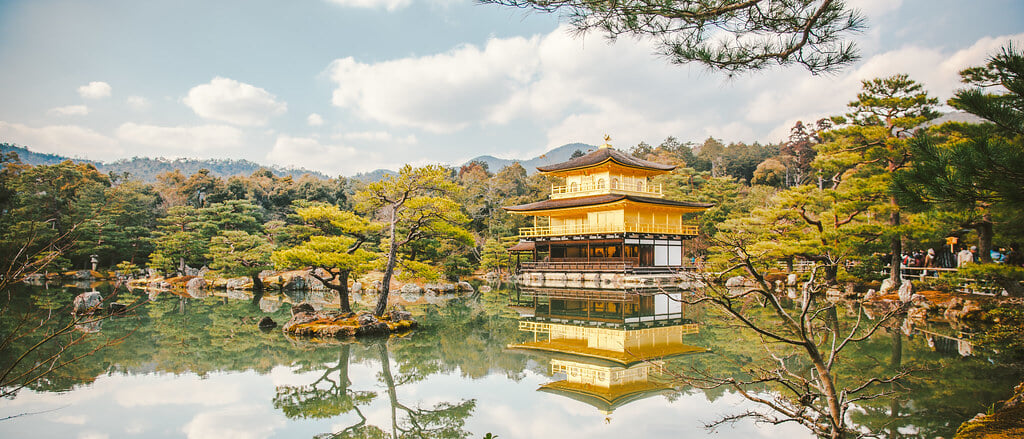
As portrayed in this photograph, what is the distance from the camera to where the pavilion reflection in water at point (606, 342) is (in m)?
5.75

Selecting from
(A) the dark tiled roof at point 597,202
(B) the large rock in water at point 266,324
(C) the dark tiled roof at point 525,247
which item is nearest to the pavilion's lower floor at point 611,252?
(C) the dark tiled roof at point 525,247

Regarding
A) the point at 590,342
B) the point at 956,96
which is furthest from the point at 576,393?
the point at 956,96

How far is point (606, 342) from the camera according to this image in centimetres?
866

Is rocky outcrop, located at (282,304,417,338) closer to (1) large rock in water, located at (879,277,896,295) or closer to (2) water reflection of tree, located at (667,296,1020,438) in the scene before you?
(2) water reflection of tree, located at (667,296,1020,438)

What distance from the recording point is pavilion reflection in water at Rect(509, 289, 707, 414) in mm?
5754

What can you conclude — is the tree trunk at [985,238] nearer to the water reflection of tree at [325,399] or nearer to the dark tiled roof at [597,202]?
the water reflection of tree at [325,399]

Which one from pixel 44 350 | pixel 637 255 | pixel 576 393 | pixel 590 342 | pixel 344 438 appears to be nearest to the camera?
pixel 344 438

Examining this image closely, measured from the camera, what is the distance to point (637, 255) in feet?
68.6

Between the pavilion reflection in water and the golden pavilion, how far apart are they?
186 inches

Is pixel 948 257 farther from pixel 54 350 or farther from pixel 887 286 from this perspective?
pixel 54 350

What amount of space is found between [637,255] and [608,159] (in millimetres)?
4290

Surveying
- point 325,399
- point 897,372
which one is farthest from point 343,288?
point 897,372

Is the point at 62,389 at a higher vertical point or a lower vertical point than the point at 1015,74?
lower

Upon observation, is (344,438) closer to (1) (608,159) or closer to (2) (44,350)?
(2) (44,350)
